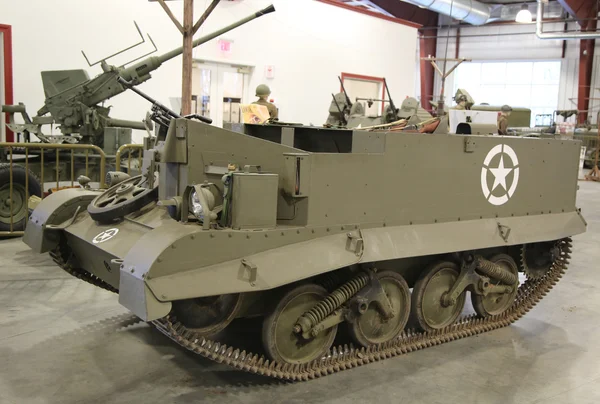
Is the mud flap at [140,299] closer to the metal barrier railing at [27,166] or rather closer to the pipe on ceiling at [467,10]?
the metal barrier railing at [27,166]

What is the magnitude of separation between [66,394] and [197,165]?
1.68 m

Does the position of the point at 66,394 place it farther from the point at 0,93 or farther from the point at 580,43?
the point at 580,43

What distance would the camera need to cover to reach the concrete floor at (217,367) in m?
4.28

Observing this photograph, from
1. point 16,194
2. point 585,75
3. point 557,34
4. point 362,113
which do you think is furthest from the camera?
point 585,75

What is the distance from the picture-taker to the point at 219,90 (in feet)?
41.3

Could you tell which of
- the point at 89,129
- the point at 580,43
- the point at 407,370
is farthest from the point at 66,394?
the point at 580,43

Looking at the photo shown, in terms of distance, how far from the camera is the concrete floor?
4.28 metres

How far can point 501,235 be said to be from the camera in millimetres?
5441

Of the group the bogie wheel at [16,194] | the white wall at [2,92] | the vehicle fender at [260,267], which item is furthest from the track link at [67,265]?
the white wall at [2,92]

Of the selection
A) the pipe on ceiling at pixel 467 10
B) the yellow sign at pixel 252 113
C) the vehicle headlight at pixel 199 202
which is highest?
the pipe on ceiling at pixel 467 10

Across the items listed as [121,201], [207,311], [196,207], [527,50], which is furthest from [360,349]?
[527,50]

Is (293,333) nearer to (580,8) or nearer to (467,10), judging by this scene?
(467,10)

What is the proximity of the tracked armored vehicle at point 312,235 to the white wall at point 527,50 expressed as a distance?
20101 millimetres

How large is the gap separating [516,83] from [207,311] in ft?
78.5
